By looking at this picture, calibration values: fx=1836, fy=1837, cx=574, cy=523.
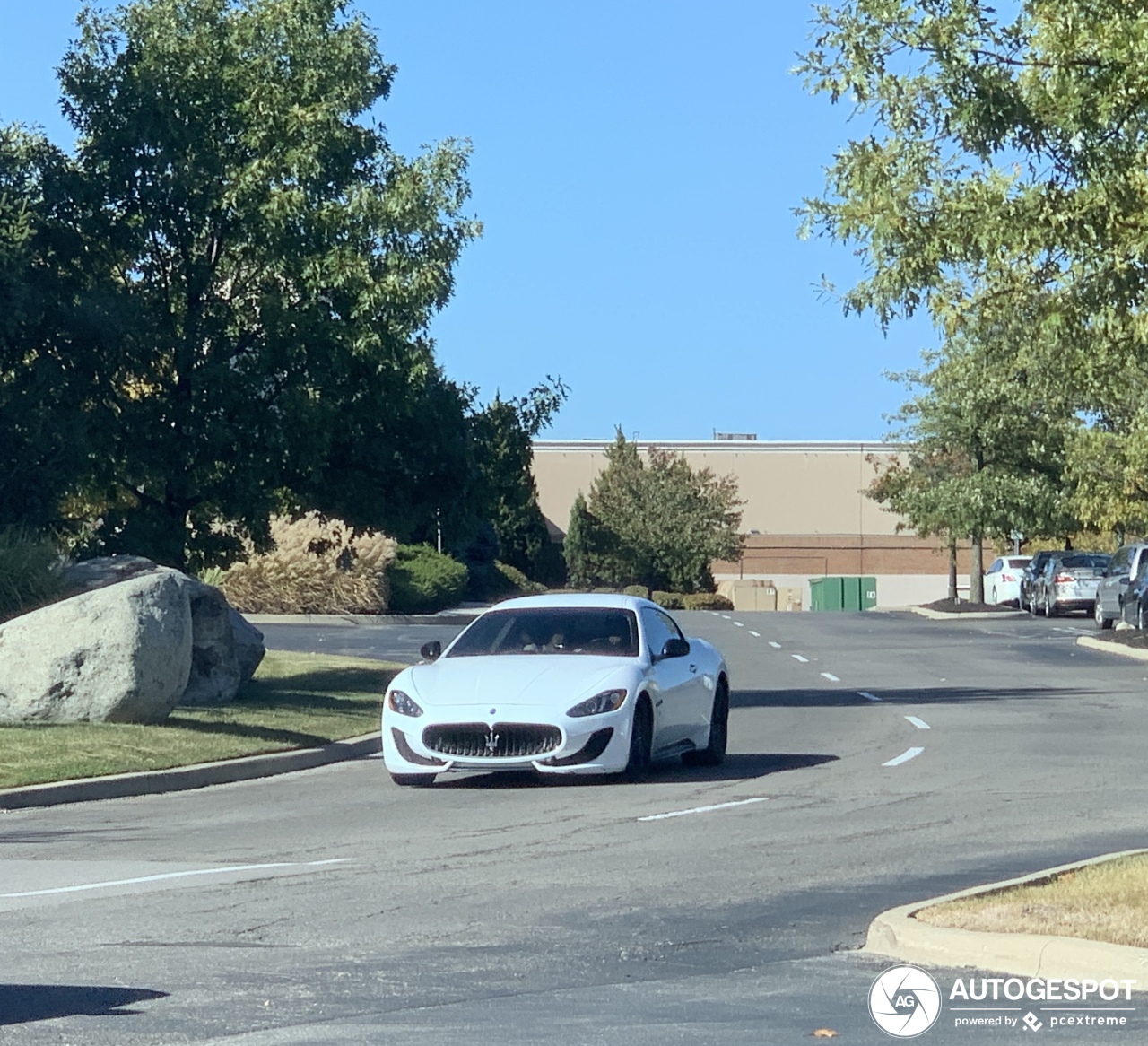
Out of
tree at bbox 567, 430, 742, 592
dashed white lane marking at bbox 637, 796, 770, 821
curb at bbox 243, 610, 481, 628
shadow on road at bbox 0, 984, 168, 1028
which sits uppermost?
tree at bbox 567, 430, 742, 592

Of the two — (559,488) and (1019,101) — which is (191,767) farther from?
(559,488)

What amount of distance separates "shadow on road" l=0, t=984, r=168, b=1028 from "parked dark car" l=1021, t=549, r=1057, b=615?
47303 millimetres

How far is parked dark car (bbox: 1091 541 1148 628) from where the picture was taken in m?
Answer: 38.6

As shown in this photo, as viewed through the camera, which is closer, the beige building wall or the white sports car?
the white sports car

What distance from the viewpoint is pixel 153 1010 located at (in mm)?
6738

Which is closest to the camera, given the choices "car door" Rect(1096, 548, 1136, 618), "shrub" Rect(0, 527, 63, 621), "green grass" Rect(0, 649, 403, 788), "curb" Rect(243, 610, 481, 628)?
"green grass" Rect(0, 649, 403, 788)

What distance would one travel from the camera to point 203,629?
20.1 meters

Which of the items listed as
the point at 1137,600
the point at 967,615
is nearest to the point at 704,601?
the point at 967,615

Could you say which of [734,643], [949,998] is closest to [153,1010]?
[949,998]

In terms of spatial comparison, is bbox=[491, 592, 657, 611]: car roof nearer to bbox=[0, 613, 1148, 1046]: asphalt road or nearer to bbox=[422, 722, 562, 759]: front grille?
bbox=[0, 613, 1148, 1046]: asphalt road

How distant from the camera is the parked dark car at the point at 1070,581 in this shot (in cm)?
4878

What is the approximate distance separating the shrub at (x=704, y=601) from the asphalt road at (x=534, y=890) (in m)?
51.9

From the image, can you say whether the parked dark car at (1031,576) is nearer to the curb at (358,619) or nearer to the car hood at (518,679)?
the curb at (358,619)

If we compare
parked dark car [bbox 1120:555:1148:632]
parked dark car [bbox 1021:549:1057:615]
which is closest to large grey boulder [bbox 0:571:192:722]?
parked dark car [bbox 1120:555:1148:632]
